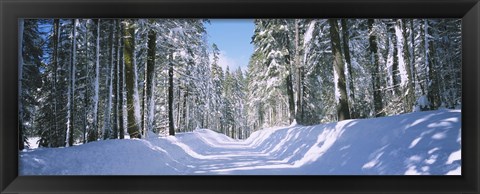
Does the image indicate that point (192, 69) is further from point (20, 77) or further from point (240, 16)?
point (240, 16)

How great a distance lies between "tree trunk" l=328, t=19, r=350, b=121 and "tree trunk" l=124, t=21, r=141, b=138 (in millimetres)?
5742

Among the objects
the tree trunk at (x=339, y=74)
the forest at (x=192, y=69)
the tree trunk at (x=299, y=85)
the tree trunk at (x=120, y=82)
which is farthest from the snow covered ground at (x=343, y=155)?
the tree trunk at (x=299, y=85)

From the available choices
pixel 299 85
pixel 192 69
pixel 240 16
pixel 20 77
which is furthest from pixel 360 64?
pixel 20 77

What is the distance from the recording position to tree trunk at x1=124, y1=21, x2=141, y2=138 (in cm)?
1113

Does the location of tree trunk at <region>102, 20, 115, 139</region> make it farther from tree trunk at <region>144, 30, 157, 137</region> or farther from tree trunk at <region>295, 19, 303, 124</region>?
tree trunk at <region>295, 19, 303, 124</region>

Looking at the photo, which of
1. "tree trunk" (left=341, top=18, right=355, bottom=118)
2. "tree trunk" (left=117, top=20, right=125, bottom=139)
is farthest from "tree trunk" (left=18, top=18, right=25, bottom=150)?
"tree trunk" (left=341, top=18, right=355, bottom=118)

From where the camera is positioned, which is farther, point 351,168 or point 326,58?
point 326,58

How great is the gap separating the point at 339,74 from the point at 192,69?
24.3 ft

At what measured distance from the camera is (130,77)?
37.2 feet
